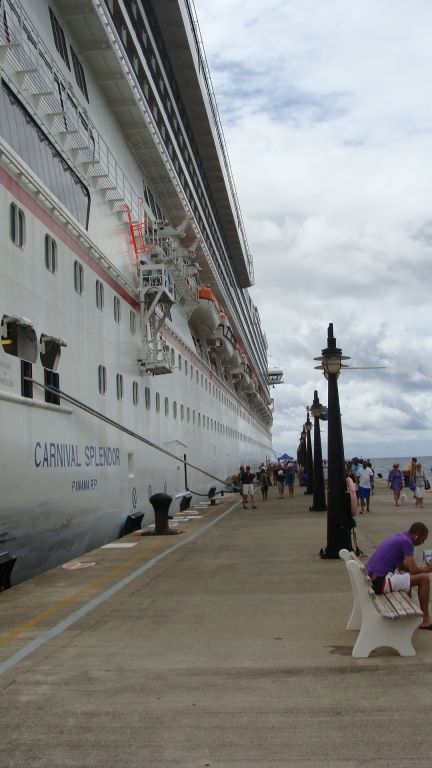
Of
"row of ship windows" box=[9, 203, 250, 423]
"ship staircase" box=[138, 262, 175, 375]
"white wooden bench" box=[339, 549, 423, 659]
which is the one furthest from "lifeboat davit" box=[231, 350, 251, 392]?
"white wooden bench" box=[339, 549, 423, 659]

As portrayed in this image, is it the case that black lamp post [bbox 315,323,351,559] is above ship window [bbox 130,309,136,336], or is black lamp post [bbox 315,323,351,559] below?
below

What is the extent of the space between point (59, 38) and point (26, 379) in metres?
8.62

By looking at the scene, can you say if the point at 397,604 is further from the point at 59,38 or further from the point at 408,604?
the point at 59,38

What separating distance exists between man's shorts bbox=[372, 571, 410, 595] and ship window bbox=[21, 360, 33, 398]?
5931 mm

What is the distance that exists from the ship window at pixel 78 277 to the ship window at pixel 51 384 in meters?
2.25

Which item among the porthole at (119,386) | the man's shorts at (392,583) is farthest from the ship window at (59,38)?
the man's shorts at (392,583)

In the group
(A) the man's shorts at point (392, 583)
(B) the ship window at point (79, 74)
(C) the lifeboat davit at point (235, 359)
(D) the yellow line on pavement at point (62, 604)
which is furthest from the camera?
(C) the lifeboat davit at point (235, 359)

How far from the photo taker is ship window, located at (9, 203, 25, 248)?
9.84m

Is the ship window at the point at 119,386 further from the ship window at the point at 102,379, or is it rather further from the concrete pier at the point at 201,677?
the concrete pier at the point at 201,677

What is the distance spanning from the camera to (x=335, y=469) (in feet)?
33.5

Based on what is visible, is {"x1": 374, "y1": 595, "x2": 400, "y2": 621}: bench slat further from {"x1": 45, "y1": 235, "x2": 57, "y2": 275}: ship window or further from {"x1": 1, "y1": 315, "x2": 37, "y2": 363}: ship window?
{"x1": 45, "y1": 235, "x2": 57, "y2": 275}: ship window

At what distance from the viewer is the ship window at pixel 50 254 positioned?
11.2 metres

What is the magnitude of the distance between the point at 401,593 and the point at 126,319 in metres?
11.8

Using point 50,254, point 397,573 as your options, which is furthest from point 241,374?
point 397,573
